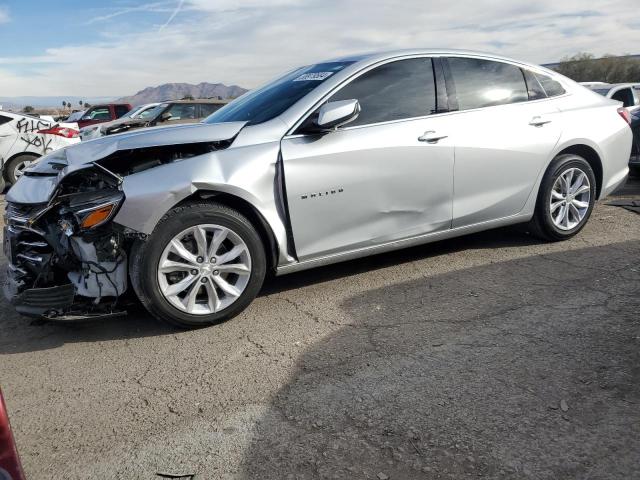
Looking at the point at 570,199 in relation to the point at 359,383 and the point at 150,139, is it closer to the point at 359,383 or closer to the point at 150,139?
the point at 359,383

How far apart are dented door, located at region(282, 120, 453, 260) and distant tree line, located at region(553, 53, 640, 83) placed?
42.6m

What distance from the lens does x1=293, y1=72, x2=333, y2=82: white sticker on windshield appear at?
13.8 feet

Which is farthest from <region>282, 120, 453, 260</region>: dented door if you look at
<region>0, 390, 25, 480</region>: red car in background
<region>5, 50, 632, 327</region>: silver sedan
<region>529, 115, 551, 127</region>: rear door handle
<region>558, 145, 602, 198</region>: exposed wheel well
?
<region>0, 390, 25, 480</region>: red car in background

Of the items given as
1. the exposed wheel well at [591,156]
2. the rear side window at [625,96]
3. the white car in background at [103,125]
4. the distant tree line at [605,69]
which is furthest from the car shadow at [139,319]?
the distant tree line at [605,69]

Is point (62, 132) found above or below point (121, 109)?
below

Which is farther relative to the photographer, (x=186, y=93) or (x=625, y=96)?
(x=186, y=93)

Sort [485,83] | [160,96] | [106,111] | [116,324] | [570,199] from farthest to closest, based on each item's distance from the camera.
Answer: [160,96], [106,111], [570,199], [485,83], [116,324]

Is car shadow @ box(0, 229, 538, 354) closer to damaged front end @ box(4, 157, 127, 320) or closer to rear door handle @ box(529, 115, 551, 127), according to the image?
damaged front end @ box(4, 157, 127, 320)

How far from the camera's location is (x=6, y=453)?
4.98 ft

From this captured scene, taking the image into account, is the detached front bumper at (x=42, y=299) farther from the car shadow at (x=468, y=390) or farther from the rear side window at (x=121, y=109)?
the rear side window at (x=121, y=109)

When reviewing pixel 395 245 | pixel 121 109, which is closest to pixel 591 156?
pixel 395 245

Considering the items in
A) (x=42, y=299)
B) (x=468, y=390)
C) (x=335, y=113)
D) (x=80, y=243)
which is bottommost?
(x=468, y=390)

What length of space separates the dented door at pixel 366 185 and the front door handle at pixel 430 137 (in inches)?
0.8

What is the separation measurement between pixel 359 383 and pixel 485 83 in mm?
2895
